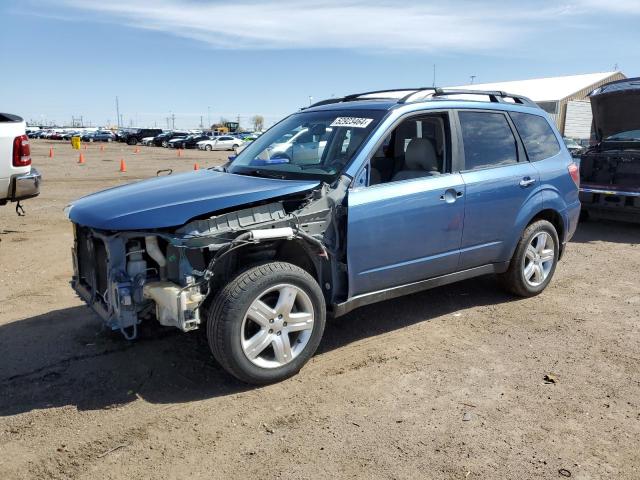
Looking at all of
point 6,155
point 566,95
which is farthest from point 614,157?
point 566,95

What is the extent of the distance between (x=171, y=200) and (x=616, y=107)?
28.5 feet

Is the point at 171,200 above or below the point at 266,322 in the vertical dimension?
above

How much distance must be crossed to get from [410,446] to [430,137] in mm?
2686

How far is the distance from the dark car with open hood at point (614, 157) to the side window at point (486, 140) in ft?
15.5

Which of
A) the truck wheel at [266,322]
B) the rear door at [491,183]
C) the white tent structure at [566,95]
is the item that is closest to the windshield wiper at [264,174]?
the truck wheel at [266,322]

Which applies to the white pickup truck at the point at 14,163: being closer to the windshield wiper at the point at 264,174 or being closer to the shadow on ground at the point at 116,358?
the shadow on ground at the point at 116,358

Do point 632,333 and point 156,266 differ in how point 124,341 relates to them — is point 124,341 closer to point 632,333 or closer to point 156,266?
point 156,266

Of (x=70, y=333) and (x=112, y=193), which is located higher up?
(x=112, y=193)

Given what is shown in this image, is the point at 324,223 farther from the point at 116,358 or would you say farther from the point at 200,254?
the point at 116,358

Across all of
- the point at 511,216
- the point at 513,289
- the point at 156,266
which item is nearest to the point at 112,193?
the point at 156,266

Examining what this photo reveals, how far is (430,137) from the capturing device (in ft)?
15.6

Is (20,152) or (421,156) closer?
(421,156)

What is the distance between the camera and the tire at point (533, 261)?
5.27 meters

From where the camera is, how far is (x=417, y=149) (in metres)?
4.75
